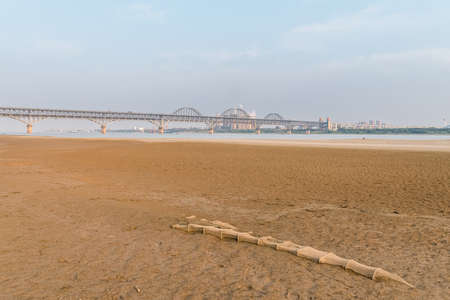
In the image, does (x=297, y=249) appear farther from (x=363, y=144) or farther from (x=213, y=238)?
(x=363, y=144)

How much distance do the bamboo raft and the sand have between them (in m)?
0.14

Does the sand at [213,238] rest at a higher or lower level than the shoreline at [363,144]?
lower

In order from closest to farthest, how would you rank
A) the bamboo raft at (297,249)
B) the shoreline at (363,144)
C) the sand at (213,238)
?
the sand at (213,238) → the bamboo raft at (297,249) → the shoreline at (363,144)

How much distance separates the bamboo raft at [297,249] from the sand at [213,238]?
137 mm

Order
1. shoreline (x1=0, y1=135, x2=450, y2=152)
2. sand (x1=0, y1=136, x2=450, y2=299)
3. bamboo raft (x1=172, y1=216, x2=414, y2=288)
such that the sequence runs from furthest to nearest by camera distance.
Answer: shoreline (x1=0, y1=135, x2=450, y2=152) → bamboo raft (x1=172, y1=216, x2=414, y2=288) → sand (x1=0, y1=136, x2=450, y2=299)

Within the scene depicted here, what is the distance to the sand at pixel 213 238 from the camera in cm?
400

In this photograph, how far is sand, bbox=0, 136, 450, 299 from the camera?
4.00m

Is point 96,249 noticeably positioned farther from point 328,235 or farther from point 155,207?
point 328,235

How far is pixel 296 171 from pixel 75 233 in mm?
11733

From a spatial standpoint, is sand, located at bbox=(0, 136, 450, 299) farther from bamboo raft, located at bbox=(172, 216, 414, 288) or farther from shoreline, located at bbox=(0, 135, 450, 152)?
shoreline, located at bbox=(0, 135, 450, 152)

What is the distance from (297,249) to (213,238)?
173 centimetres

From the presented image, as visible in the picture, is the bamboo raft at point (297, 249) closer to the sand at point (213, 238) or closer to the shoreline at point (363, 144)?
the sand at point (213, 238)

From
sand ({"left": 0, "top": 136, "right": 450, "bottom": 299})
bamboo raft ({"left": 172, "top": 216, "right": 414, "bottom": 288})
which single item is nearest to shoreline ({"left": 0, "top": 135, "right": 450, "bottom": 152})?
sand ({"left": 0, "top": 136, "right": 450, "bottom": 299})

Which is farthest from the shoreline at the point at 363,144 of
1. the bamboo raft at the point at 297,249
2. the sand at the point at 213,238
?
the bamboo raft at the point at 297,249
